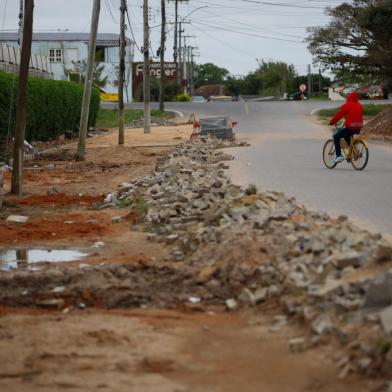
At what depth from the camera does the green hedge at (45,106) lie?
92.4 ft

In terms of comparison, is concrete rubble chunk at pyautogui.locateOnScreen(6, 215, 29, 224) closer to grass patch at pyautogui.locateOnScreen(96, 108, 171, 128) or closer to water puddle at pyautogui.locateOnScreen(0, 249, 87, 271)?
water puddle at pyautogui.locateOnScreen(0, 249, 87, 271)

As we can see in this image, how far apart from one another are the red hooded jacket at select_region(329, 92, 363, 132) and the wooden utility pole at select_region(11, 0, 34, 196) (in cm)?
695

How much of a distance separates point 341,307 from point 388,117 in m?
36.6

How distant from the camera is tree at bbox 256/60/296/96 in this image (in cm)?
12631

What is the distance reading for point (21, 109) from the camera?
18.8 m

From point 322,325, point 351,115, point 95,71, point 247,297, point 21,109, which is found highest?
point 95,71

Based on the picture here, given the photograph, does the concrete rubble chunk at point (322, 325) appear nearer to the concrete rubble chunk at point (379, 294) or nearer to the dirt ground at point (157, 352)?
the dirt ground at point (157, 352)

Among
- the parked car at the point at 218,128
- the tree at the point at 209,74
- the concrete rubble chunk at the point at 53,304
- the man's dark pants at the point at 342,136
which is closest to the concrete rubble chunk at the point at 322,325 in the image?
the concrete rubble chunk at the point at 53,304

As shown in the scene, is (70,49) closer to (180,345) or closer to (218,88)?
(218,88)

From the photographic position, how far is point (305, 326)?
734cm

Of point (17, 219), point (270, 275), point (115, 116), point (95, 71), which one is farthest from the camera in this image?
point (95, 71)

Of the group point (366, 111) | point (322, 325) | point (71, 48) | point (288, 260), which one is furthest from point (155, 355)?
point (71, 48)

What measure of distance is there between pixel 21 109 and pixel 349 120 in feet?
24.3

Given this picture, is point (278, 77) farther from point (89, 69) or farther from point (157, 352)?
point (157, 352)
